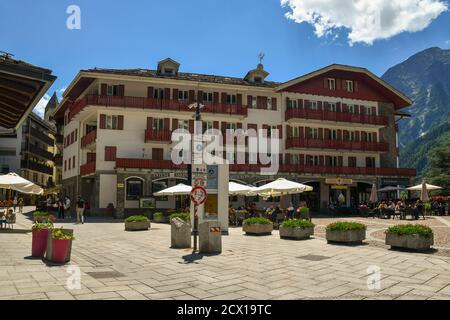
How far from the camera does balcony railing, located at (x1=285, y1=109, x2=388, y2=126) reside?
42.3 m

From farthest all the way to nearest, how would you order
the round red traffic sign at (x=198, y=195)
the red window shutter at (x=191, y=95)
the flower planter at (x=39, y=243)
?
the red window shutter at (x=191, y=95) < the round red traffic sign at (x=198, y=195) < the flower planter at (x=39, y=243)

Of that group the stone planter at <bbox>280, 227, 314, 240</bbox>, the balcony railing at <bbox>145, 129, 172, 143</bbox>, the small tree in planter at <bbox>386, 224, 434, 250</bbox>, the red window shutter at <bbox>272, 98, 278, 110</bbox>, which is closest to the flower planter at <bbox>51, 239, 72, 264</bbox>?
the stone planter at <bbox>280, 227, 314, 240</bbox>

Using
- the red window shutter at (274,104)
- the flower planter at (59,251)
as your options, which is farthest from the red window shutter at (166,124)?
the flower planter at (59,251)

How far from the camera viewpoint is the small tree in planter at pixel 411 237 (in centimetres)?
1253

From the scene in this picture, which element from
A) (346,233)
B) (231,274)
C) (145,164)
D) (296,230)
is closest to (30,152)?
(145,164)

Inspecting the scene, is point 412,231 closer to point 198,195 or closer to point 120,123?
point 198,195

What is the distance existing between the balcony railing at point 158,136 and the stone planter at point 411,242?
27111 mm

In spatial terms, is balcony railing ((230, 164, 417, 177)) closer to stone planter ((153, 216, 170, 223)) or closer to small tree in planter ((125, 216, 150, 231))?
stone planter ((153, 216, 170, 223))

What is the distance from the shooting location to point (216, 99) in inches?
1619

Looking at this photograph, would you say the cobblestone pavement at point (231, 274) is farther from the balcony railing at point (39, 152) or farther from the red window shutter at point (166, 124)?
the balcony railing at point (39, 152)

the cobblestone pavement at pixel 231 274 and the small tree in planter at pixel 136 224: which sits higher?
the small tree in planter at pixel 136 224

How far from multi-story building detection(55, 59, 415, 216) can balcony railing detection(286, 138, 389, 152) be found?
0.32 feet
